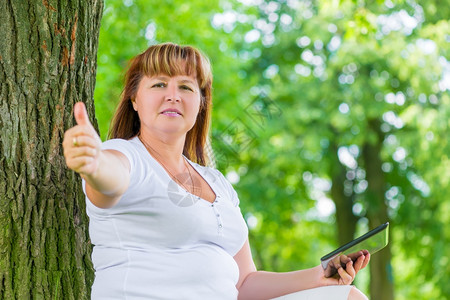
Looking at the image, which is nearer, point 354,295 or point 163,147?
point 354,295

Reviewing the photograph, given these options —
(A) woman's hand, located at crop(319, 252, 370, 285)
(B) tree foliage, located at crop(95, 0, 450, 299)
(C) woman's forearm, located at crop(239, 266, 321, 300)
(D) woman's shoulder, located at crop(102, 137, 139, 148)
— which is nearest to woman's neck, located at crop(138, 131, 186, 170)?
(D) woman's shoulder, located at crop(102, 137, 139, 148)

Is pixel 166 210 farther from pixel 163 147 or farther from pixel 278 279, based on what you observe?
pixel 278 279

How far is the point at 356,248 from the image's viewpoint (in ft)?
8.13

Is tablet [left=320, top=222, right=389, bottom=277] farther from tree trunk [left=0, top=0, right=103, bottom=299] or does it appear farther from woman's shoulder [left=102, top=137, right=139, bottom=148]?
tree trunk [left=0, top=0, right=103, bottom=299]

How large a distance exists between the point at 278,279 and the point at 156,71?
0.96 metres

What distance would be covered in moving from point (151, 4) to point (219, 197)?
25.8ft

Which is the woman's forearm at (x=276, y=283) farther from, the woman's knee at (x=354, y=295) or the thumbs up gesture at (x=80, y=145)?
the thumbs up gesture at (x=80, y=145)

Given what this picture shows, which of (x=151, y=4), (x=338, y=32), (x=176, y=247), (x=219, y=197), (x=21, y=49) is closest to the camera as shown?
(x=176, y=247)

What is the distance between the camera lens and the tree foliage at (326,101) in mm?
10188

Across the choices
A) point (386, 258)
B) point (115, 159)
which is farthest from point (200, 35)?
point (115, 159)

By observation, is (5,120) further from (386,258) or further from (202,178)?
(386,258)

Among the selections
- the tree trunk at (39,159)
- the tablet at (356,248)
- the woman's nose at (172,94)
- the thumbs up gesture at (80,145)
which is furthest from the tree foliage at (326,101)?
the thumbs up gesture at (80,145)

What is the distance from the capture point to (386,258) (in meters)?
12.2

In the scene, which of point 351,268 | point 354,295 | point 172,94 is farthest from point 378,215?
point 172,94
